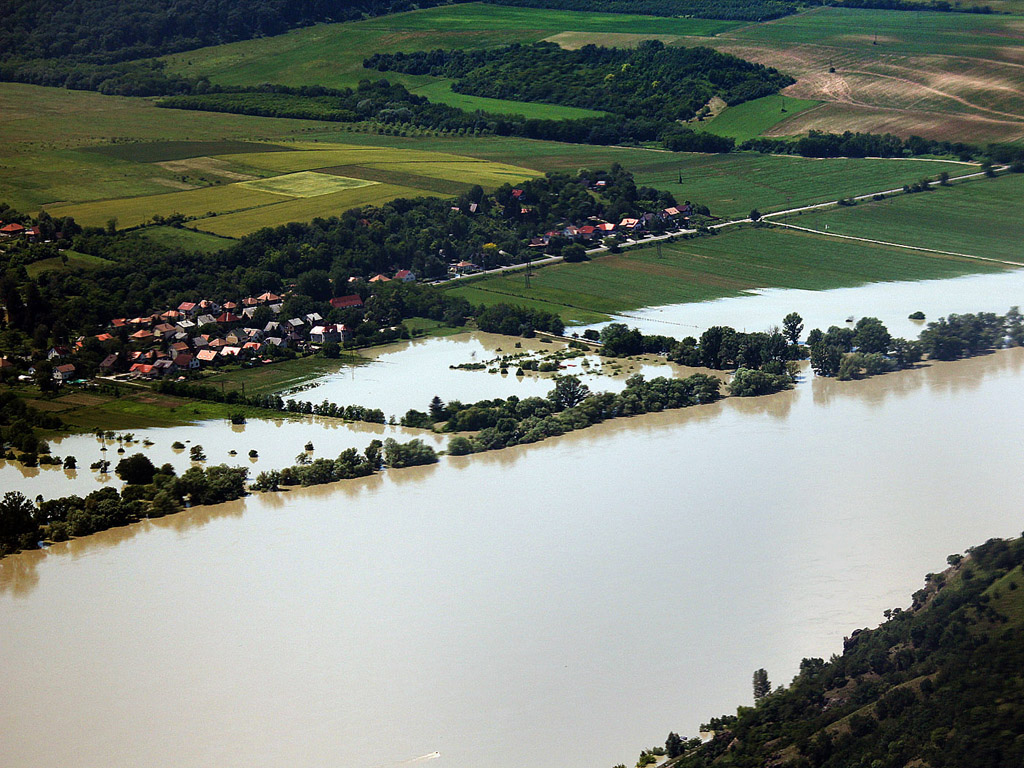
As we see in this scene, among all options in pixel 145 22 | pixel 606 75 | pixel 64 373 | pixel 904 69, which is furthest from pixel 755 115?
pixel 64 373

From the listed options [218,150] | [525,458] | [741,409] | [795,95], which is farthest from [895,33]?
[525,458]

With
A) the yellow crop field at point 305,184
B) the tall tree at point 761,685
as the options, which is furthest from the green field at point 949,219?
the tall tree at point 761,685

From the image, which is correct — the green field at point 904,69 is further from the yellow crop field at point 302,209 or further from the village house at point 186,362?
the village house at point 186,362

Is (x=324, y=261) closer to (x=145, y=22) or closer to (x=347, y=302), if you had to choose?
(x=347, y=302)

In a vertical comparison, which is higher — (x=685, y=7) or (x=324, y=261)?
(x=685, y=7)

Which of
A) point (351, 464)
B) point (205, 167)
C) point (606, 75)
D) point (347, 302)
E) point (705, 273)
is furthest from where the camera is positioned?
point (606, 75)

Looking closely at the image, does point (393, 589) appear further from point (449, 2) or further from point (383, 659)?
point (449, 2)

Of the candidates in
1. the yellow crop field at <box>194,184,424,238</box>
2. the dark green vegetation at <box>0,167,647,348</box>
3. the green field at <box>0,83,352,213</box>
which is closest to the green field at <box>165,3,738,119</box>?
the green field at <box>0,83,352,213</box>
